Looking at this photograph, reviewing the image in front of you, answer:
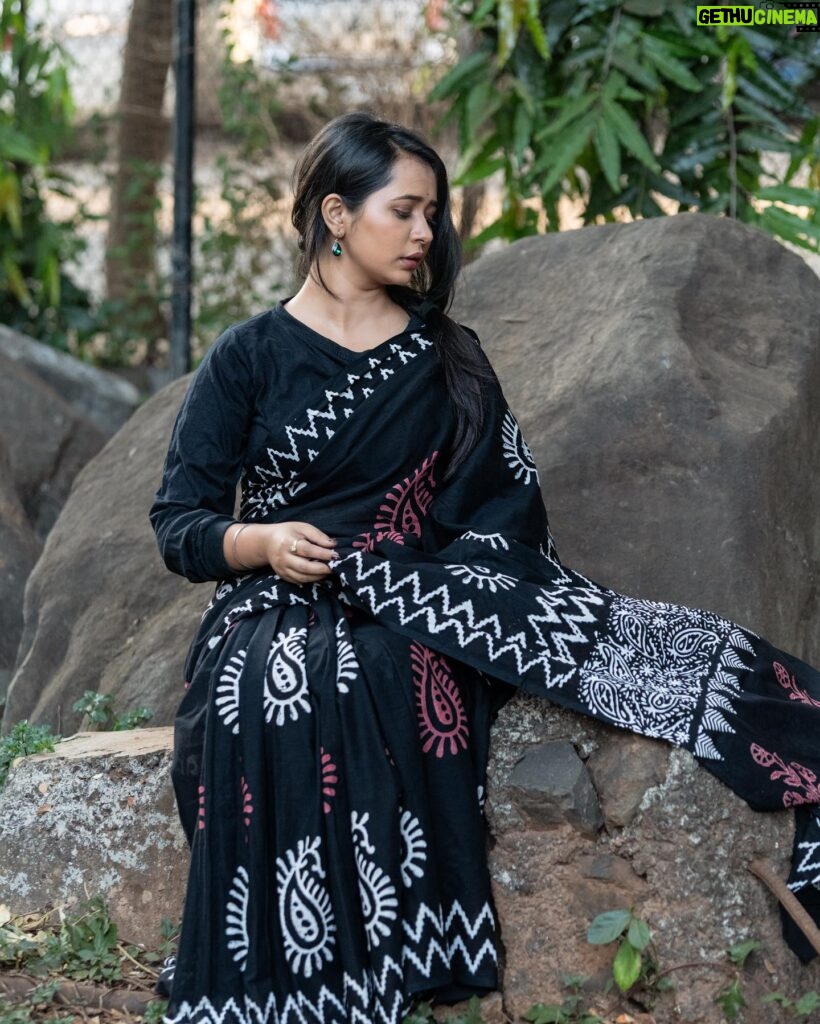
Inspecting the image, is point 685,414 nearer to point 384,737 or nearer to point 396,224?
point 396,224

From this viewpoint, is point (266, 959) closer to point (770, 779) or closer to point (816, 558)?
point (770, 779)

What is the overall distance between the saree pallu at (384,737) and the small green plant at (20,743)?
59 cm

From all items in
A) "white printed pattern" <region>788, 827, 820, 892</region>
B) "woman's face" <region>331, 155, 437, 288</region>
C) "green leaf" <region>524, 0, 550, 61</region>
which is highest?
"green leaf" <region>524, 0, 550, 61</region>

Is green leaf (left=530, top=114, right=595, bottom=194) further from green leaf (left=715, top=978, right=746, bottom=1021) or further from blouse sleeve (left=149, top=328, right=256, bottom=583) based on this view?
green leaf (left=715, top=978, right=746, bottom=1021)

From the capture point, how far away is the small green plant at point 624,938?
2494 millimetres

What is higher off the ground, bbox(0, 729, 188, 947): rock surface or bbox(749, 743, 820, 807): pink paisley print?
bbox(749, 743, 820, 807): pink paisley print

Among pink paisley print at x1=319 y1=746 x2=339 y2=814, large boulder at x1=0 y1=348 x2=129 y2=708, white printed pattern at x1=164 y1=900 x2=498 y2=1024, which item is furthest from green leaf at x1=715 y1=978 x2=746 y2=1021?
large boulder at x1=0 y1=348 x2=129 y2=708

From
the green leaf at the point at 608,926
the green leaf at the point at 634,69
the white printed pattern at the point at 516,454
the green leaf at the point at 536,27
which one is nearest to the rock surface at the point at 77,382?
the green leaf at the point at 536,27

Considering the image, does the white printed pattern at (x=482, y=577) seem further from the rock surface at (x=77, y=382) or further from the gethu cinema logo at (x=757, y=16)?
the rock surface at (x=77, y=382)

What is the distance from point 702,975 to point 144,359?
532cm

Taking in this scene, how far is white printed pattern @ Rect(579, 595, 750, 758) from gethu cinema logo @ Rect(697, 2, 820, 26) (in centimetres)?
272

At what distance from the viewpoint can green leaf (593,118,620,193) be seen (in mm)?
4789

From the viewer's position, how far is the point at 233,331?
2.99m

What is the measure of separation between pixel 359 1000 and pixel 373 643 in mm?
617
